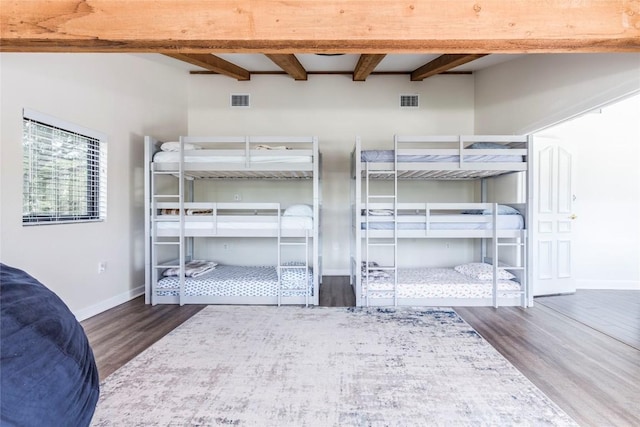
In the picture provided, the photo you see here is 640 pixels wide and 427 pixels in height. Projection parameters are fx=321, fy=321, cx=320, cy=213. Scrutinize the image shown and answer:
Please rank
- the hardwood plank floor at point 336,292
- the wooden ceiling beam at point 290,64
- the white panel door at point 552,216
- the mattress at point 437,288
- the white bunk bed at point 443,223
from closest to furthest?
the white bunk bed at point 443,223
the mattress at point 437,288
the hardwood plank floor at point 336,292
the wooden ceiling beam at point 290,64
the white panel door at point 552,216

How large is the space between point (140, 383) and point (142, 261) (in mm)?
2454

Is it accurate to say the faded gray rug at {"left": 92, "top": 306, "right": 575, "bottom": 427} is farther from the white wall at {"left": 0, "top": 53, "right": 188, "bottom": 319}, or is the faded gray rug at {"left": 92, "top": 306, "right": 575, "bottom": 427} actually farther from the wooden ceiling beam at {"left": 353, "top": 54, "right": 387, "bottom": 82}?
the wooden ceiling beam at {"left": 353, "top": 54, "right": 387, "bottom": 82}

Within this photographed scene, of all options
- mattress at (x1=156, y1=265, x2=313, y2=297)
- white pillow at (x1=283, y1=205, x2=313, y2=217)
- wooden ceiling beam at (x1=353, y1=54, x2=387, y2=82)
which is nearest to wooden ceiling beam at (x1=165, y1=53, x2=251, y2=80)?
wooden ceiling beam at (x1=353, y1=54, x2=387, y2=82)

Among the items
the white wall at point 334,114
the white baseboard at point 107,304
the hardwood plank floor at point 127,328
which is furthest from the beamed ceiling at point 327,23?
the white wall at point 334,114

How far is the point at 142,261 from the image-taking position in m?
4.23

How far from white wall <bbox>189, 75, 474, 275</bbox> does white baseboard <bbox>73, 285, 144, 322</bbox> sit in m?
2.10

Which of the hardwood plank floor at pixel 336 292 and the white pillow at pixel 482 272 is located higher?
the white pillow at pixel 482 272

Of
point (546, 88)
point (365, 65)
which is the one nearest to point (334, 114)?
point (365, 65)

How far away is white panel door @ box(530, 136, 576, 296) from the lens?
167 inches

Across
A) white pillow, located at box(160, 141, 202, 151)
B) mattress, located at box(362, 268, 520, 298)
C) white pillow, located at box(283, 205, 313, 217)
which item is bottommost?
mattress, located at box(362, 268, 520, 298)

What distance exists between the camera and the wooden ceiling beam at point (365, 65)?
4.11m

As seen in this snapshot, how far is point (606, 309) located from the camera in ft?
12.0

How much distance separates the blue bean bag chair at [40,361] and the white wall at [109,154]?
1960mm

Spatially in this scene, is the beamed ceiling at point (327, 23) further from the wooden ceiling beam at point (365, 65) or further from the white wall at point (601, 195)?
the white wall at point (601, 195)
